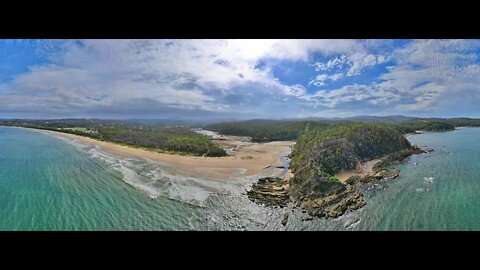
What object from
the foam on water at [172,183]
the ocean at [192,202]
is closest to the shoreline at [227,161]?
the foam on water at [172,183]

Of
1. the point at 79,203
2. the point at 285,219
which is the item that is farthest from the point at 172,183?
the point at 285,219

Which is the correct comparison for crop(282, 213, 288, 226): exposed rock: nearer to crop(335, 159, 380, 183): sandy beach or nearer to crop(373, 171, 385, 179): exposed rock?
crop(335, 159, 380, 183): sandy beach

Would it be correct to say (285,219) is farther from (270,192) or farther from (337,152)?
(337,152)
